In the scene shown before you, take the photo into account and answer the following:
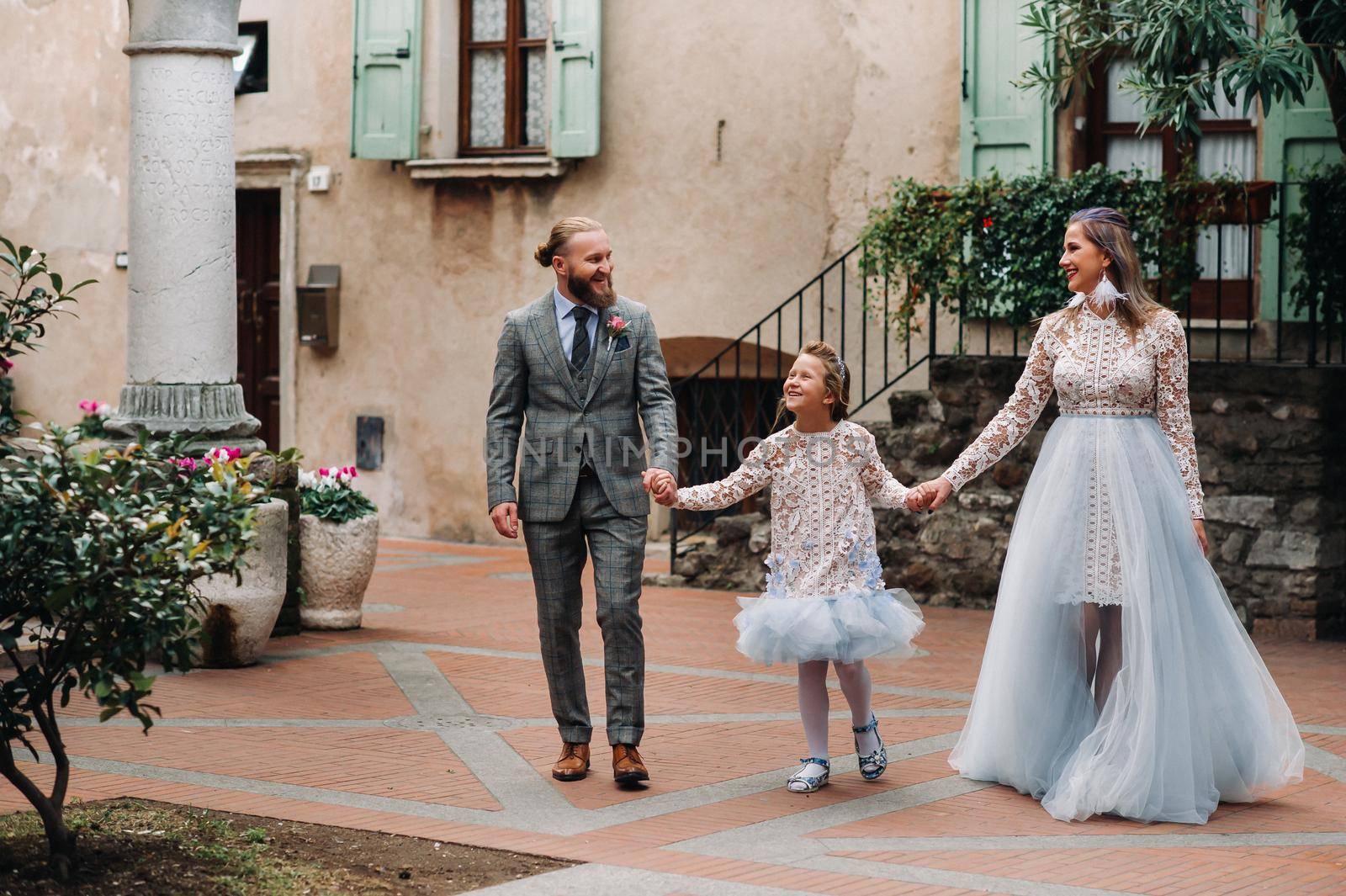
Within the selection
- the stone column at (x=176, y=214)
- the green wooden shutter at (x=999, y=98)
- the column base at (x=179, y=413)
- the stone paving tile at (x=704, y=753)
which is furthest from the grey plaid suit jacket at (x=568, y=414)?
the green wooden shutter at (x=999, y=98)

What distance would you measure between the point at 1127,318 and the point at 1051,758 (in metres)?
1.47

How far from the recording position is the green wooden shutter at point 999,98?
447 inches

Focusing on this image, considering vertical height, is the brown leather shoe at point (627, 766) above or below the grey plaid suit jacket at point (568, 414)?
below

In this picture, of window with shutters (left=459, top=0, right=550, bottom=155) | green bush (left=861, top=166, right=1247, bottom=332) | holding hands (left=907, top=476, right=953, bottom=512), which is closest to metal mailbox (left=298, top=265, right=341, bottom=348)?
window with shutters (left=459, top=0, right=550, bottom=155)

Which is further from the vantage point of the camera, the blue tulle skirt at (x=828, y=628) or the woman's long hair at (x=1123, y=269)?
the woman's long hair at (x=1123, y=269)

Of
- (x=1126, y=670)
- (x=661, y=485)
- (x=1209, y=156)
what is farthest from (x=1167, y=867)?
(x=1209, y=156)

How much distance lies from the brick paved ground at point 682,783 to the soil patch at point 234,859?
142mm

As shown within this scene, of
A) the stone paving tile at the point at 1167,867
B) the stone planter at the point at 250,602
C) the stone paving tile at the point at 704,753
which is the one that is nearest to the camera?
the stone paving tile at the point at 1167,867

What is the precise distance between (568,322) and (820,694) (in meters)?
1.49

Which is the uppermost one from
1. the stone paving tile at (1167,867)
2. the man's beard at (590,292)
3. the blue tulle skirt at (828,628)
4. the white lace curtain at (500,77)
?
the white lace curtain at (500,77)

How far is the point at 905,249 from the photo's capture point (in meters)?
10.7

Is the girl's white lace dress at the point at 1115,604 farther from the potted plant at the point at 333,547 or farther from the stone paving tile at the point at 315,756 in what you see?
the potted plant at the point at 333,547

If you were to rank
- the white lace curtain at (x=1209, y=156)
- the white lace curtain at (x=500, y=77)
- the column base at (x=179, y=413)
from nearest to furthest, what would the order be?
the column base at (x=179, y=413) < the white lace curtain at (x=1209, y=156) < the white lace curtain at (x=500, y=77)

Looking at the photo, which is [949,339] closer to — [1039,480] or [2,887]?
[1039,480]
